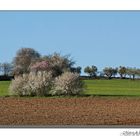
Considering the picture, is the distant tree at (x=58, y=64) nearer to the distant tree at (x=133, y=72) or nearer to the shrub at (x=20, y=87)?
the shrub at (x=20, y=87)

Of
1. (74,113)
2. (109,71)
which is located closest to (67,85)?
(74,113)

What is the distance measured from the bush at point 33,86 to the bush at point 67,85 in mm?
412

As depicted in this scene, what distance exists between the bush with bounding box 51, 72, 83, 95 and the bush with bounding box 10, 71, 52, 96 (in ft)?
1.35

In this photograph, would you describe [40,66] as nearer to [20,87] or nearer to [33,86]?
[33,86]

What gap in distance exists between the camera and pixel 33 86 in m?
22.7

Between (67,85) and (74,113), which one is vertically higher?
(67,85)

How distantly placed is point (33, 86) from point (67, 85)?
1573 mm

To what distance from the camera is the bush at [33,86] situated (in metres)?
22.7

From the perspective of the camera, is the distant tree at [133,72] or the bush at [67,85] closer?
the distant tree at [133,72]

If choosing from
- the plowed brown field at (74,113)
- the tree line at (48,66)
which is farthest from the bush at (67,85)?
the plowed brown field at (74,113)

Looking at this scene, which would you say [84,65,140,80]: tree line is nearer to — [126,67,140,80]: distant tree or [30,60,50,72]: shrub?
[126,67,140,80]: distant tree

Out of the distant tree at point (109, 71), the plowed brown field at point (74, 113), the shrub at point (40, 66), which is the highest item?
the shrub at point (40, 66)
